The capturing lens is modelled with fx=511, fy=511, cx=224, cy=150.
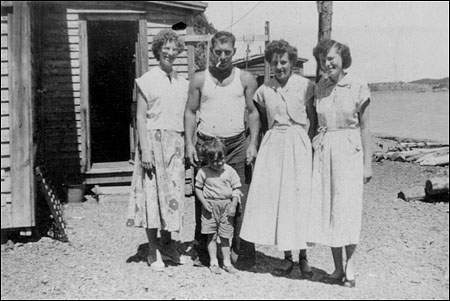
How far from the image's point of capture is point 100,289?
4352 mm

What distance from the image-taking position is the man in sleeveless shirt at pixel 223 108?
4.60m

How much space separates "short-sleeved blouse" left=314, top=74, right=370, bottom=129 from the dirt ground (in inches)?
56.0

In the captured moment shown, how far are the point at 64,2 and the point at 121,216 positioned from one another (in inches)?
148

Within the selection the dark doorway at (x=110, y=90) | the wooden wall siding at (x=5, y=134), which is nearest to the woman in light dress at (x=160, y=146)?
the wooden wall siding at (x=5, y=134)

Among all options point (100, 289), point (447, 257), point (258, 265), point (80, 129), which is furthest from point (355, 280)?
point (80, 129)

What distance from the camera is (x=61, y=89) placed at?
28.5 ft

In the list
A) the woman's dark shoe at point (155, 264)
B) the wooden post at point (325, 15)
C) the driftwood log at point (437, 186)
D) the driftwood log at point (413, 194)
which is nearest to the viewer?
the woman's dark shoe at point (155, 264)

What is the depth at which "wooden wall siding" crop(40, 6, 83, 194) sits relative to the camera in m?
8.60

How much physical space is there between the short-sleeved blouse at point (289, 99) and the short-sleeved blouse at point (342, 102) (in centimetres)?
16

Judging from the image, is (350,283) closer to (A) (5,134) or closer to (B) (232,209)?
(B) (232,209)

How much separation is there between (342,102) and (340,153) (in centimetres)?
43

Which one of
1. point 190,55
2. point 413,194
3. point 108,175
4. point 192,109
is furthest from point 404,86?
point 192,109

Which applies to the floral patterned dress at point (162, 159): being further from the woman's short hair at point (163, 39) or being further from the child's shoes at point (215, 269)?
the child's shoes at point (215, 269)

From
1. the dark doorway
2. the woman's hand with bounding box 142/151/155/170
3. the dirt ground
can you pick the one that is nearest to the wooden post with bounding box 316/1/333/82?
the dark doorway
